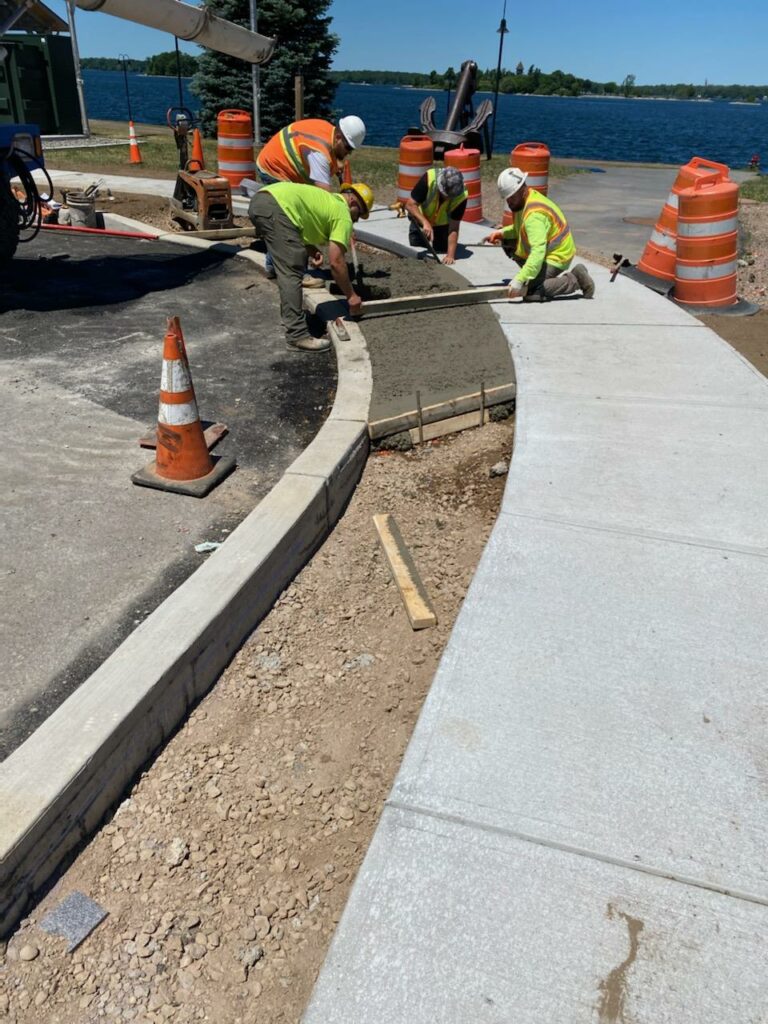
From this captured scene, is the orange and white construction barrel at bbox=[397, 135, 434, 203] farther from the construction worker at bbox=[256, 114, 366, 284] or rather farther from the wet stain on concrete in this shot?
the wet stain on concrete

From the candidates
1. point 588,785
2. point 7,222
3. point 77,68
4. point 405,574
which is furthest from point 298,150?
point 77,68

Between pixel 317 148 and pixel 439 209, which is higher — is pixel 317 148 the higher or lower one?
the higher one

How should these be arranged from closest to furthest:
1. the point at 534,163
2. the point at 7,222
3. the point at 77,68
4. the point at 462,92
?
the point at 7,222, the point at 534,163, the point at 462,92, the point at 77,68

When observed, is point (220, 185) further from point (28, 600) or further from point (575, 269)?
point (28, 600)

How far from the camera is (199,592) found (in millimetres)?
2914

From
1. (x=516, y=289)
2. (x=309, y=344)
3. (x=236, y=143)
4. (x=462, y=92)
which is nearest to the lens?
(x=309, y=344)

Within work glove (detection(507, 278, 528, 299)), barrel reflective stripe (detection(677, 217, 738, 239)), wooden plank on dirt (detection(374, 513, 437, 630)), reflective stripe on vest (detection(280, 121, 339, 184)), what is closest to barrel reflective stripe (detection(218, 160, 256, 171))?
reflective stripe on vest (detection(280, 121, 339, 184))

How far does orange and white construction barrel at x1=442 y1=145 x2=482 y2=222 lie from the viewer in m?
10.5

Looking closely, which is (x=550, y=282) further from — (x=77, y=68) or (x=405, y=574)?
(x=77, y=68)

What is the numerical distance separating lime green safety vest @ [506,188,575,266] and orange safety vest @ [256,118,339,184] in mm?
1827

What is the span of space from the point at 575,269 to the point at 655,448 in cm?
378

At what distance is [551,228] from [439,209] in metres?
2.22

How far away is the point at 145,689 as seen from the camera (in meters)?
2.44

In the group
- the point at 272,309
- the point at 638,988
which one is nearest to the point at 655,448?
the point at 638,988
